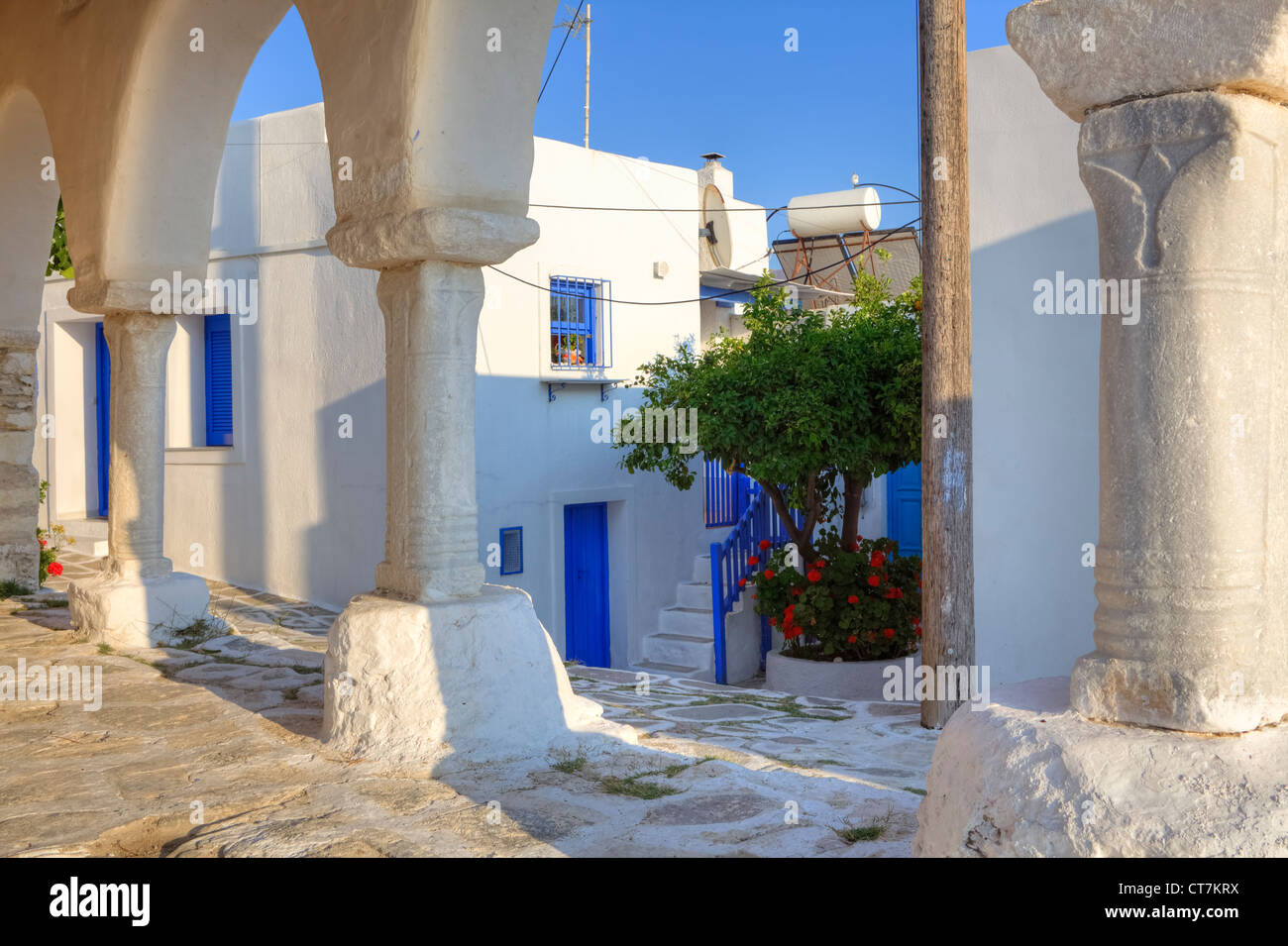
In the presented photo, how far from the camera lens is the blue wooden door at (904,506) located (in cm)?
1124

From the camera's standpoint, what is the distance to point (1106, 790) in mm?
1826

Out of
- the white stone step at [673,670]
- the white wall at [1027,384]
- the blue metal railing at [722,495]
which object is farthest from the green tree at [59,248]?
the white wall at [1027,384]

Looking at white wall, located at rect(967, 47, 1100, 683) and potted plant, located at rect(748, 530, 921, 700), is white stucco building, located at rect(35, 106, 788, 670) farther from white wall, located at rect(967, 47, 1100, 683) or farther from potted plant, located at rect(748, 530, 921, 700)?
white wall, located at rect(967, 47, 1100, 683)

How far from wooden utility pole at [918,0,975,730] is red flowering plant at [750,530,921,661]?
225 centimetres

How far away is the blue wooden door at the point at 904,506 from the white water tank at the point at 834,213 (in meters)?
4.26

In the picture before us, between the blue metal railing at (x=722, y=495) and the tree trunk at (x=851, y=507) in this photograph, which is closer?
the tree trunk at (x=851, y=507)

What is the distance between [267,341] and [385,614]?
7.31 meters

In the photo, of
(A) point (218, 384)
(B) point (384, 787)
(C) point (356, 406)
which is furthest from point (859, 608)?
(A) point (218, 384)

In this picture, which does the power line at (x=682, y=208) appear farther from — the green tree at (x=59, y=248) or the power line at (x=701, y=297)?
the green tree at (x=59, y=248)

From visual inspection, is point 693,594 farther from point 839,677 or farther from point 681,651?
point 839,677

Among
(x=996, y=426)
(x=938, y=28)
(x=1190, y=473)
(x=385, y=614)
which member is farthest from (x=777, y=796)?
(x=938, y=28)

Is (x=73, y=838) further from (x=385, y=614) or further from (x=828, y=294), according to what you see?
(x=828, y=294)

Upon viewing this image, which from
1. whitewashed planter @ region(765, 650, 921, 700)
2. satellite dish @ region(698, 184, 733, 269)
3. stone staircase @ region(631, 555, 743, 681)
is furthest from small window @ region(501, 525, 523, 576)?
satellite dish @ region(698, 184, 733, 269)

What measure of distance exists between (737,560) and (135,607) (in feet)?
18.0
